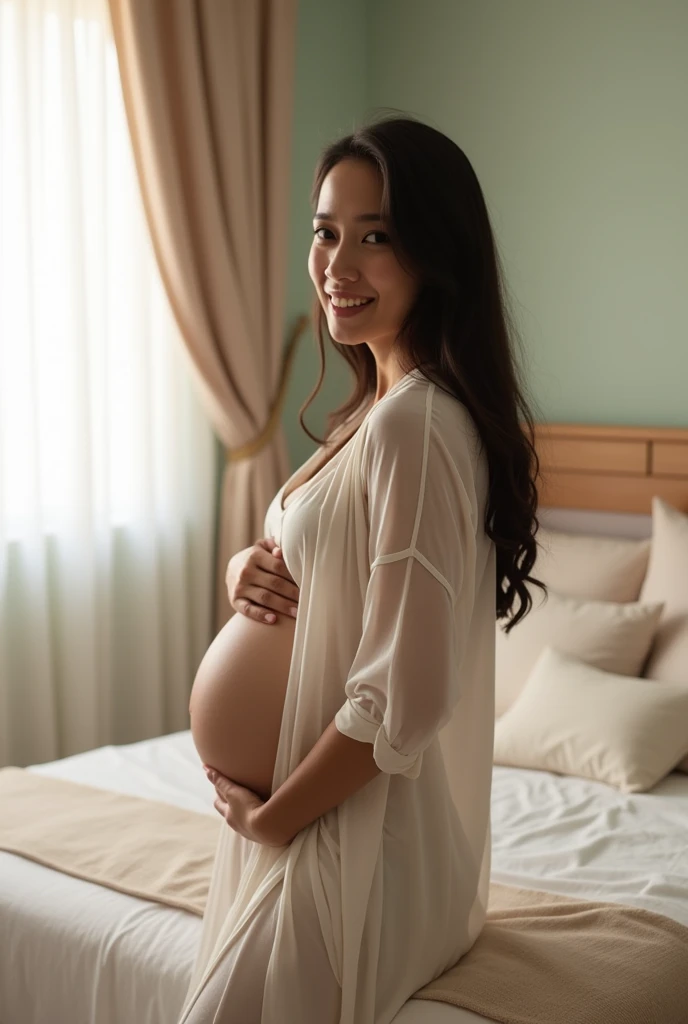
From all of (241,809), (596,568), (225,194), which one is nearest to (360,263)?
(241,809)

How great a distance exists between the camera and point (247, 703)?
1507mm

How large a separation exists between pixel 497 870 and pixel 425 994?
0.59 m

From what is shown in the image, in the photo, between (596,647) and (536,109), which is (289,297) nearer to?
(536,109)

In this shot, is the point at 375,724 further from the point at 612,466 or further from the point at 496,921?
the point at 612,466

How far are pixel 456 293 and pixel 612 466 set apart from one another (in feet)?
6.98

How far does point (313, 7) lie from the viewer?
3789 mm

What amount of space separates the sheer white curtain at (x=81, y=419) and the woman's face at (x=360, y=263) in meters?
1.68

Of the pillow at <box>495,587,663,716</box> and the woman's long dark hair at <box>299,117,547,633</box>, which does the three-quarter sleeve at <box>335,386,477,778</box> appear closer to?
the woman's long dark hair at <box>299,117,547,633</box>

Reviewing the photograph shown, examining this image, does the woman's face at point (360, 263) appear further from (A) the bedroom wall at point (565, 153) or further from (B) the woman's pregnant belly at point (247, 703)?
(A) the bedroom wall at point (565, 153)

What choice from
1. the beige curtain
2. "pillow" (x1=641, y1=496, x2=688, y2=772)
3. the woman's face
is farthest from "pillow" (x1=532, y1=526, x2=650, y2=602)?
the woman's face

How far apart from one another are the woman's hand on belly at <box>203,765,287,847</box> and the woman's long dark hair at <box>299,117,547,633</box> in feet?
1.51

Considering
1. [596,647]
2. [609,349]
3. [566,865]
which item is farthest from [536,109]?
[566,865]

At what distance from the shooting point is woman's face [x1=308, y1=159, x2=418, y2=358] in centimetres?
143

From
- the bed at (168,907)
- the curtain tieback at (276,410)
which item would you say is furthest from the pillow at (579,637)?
the curtain tieback at (276,410)
